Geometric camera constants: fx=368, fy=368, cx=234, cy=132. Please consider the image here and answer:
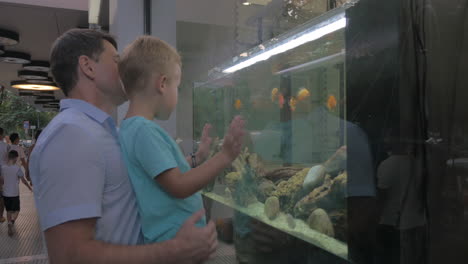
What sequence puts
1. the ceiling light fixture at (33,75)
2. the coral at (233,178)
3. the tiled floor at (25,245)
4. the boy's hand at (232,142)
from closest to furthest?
the boy's hand at (232,142) → the coral at (233,178) → the tiled floor at (25,245) → the ceiling light fixture at (33,75)

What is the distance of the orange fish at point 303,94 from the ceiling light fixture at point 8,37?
19.5 feet

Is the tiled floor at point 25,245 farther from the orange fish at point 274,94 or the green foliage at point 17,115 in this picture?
the green foliage at point 17,115

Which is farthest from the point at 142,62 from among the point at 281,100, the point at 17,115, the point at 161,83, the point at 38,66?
the point at 17,115

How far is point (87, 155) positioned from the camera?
92 centimetres

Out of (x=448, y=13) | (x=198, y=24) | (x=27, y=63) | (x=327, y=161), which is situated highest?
(x=27, y=63)

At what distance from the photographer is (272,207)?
279 centimetres

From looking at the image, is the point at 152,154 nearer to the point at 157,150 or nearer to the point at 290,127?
the point at 157,150

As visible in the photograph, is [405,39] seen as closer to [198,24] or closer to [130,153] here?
[130,153]

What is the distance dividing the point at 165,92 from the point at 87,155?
1.18 ft

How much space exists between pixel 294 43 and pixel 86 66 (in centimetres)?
164

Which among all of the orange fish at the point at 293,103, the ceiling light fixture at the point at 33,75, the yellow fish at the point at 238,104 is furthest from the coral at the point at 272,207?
the ceiling light fixture at the point at 33,75

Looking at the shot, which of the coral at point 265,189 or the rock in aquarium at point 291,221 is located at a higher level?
the coral at point 265,189

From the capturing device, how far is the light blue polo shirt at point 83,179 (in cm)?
89

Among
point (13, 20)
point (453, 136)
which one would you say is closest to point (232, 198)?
point (453, 136)
